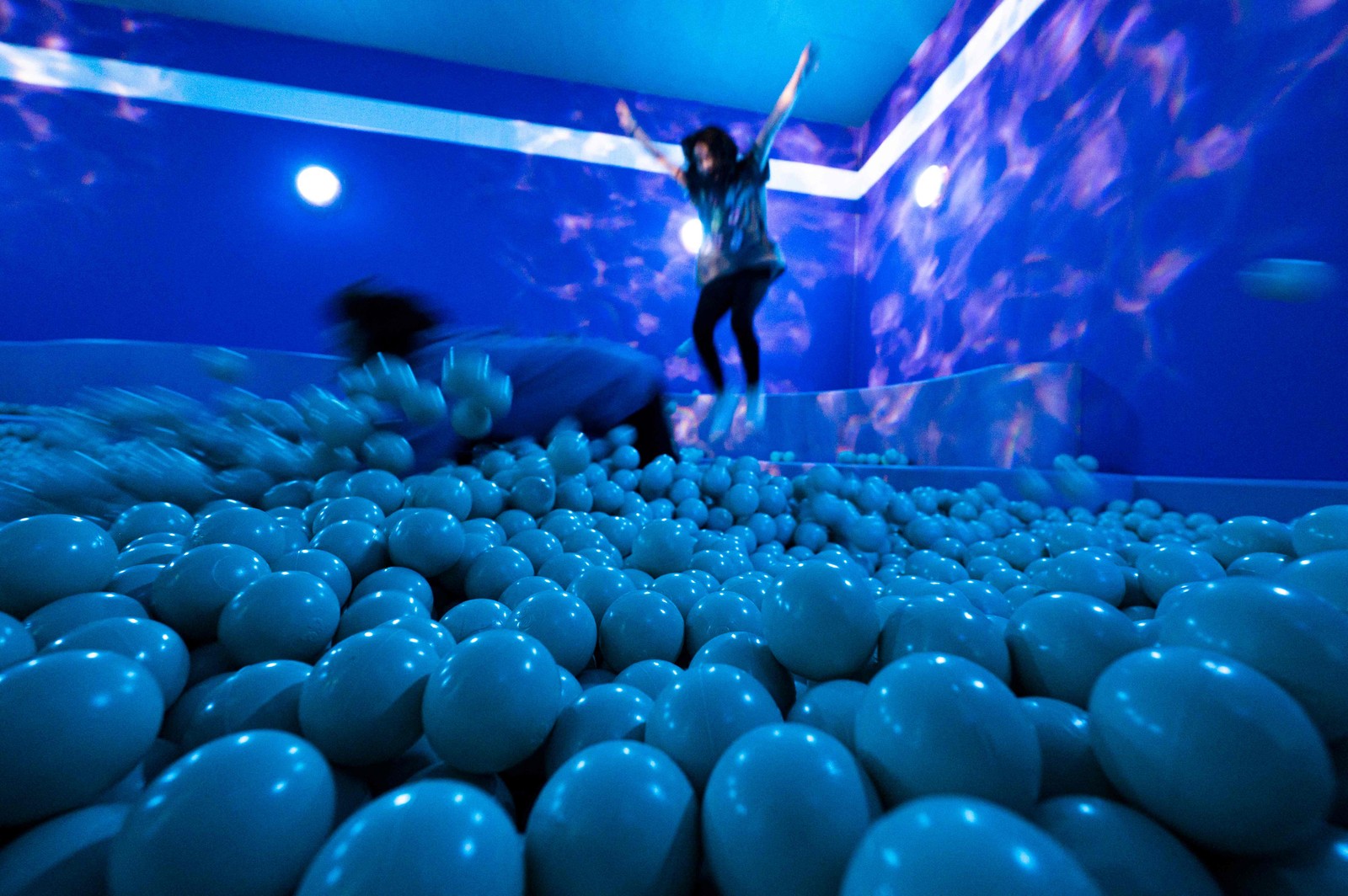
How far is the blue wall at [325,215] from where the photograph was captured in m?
2.96

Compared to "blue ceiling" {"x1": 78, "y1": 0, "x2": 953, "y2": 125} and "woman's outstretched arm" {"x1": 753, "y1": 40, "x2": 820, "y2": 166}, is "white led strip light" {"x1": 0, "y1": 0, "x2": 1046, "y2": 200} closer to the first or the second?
"blue ceiling" {"x1": 78, "y1": 0, "x2": 953, "y2": 125}

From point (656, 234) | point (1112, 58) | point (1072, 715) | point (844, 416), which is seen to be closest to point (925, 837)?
point (1072, 715)

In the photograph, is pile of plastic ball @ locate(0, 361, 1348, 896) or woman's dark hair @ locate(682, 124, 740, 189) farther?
woman's dark hair @ locate(682, 124, 740, 189)

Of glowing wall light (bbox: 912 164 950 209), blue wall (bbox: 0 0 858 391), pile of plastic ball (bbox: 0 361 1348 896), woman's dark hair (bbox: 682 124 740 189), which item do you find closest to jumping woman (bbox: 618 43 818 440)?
woman's dark hair (bbox: 682 124 740 189)

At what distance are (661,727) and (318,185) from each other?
12.3ft

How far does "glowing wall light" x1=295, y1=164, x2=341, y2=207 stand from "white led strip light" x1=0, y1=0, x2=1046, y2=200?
280 mm

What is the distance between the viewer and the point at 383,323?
1.67 metres

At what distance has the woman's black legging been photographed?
2.43 metres

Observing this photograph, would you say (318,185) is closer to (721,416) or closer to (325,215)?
(325,215)

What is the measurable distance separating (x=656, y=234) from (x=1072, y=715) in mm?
3467

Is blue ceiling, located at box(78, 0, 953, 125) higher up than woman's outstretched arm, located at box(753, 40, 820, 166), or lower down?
higher up

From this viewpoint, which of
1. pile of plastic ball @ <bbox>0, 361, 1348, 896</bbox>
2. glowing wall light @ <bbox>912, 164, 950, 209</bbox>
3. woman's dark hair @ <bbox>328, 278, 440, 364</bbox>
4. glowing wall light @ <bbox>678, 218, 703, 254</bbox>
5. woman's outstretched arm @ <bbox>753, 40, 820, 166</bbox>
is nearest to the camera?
pile of plastic ball @ <bbox>0, 361, 1348, 896</bbox>

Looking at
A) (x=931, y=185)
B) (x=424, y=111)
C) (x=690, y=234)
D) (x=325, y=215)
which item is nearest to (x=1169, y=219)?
(x=931, y=185)

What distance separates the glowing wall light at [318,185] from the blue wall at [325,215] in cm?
5
